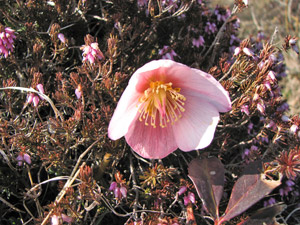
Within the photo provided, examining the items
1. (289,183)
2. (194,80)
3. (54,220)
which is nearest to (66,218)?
(54,220)

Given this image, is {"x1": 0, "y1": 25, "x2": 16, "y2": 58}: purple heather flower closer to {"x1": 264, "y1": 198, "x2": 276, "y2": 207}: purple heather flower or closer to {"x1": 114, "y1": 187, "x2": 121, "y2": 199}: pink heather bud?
{"x1": 114, "y1": 187, "x2": 121, "y2": 199}: pink heather bud

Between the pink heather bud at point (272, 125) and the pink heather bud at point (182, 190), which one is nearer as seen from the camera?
the pink heather bud at point (182, 190)

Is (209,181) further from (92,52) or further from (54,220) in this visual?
(92,52)

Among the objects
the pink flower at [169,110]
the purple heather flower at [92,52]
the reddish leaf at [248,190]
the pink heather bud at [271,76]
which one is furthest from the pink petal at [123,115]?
the pink heather bud at [271,76]

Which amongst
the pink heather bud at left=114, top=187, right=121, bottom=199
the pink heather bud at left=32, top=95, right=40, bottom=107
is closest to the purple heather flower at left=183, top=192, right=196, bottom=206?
the pink heather bud at left=114, top=187, right=121, bottom=199

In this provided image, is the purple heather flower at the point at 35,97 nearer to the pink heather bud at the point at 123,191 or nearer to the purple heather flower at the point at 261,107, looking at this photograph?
the pink heather bud at the point at 123,191

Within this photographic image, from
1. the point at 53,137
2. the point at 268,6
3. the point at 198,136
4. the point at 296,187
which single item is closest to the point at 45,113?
the point at 53,137
